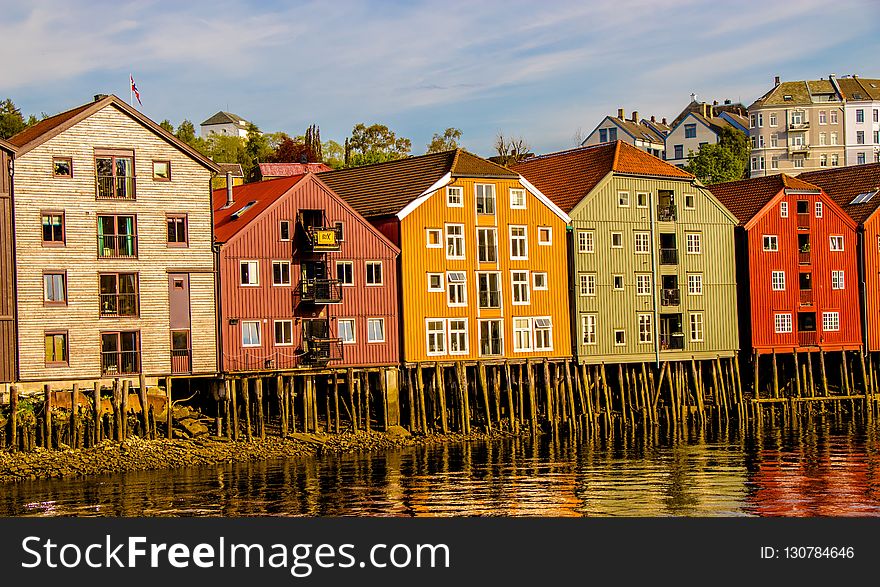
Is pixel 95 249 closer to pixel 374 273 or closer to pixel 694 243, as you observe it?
pixel 374 273

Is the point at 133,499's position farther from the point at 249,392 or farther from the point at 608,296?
the point at 608,296

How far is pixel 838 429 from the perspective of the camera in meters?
71.2

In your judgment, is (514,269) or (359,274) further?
(514,269)

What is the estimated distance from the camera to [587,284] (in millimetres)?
72500

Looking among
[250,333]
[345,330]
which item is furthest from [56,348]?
[345,330]

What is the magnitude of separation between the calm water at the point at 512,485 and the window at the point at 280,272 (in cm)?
811

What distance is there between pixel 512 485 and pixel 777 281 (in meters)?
31.7

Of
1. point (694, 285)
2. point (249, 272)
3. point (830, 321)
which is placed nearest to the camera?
point (249, 272)

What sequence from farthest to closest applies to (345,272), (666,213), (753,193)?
(753,193) → (666,213) → (345,272)

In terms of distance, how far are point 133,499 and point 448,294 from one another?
22513 mm

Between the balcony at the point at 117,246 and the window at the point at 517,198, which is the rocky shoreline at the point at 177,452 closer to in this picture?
the balcony at the point at 117,246

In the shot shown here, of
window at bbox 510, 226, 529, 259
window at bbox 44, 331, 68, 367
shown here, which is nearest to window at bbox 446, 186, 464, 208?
window at bbox 510, 226, 529, 259

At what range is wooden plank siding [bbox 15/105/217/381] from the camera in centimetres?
5722

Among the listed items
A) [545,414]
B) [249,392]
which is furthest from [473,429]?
[249,392]
